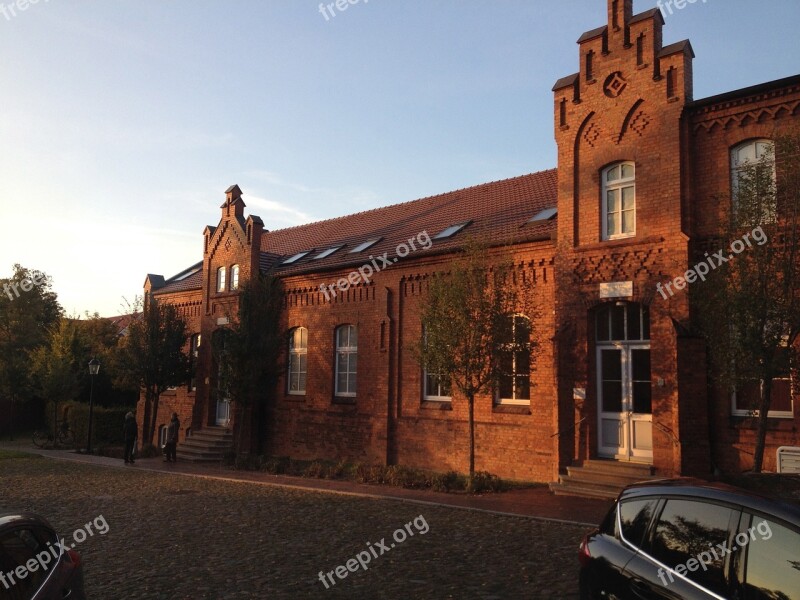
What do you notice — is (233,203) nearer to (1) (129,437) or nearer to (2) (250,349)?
(2) (250,349)

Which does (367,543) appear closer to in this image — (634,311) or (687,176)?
(634,311)

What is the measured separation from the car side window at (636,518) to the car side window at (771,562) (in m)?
0.76

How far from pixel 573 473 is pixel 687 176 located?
6.68m

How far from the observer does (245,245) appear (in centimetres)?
2384

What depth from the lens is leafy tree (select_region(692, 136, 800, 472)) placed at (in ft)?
32.5

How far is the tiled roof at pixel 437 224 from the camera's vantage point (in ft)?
58.3

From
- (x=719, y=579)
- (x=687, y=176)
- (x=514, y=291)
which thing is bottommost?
(x=719, y=579)

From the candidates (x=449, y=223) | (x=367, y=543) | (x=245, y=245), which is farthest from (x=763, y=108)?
(x=245, y=245)

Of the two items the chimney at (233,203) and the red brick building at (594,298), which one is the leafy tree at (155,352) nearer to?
the chimney at (233,203)

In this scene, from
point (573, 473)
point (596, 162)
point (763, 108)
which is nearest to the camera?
point (763, 108)

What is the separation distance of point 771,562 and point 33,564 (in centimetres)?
466

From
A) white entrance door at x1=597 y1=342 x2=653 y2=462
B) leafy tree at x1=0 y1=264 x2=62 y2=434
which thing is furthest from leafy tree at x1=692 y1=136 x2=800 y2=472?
leafy tree at x1=0 y1=264 x2=62 y2=434

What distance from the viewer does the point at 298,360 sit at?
22.3m

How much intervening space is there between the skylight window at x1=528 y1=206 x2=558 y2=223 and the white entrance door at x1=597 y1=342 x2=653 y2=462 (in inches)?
153
